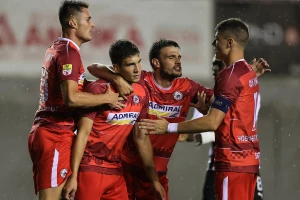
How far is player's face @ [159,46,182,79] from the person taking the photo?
23.0ft

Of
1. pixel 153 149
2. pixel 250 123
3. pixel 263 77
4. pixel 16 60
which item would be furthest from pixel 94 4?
pixel 250 123

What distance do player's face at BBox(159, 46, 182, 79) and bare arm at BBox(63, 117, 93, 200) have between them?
3.94 ft

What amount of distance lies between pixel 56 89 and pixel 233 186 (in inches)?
66.6

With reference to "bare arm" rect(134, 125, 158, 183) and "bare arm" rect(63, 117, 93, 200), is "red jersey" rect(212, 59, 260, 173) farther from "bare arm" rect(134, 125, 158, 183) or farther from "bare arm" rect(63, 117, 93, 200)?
"bare arm" rect(63, 117, 93, 200)

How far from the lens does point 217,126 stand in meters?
6.10

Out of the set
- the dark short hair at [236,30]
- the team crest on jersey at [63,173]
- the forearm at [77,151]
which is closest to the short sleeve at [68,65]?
the forearm at [77,151]

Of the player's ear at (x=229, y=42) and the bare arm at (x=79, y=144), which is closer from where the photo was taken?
the bare arm at (x=79, y=144)

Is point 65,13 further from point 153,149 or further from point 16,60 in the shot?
point 16,60

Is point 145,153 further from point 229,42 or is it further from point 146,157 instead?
point 229,42

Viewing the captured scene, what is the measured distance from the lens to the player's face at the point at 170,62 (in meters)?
7.01

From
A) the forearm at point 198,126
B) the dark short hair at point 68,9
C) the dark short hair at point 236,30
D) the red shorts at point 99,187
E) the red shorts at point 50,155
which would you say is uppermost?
the dark short hair at point 68,9

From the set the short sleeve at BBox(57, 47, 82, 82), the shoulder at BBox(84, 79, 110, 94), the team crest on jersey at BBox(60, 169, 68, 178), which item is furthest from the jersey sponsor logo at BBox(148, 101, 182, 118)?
the team crest on jersey at BBox(60, 169, 68, 178)

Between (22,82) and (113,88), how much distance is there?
5.14 m

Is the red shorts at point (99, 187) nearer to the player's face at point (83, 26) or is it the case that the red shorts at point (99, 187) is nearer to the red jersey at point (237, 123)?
the red jersey at point (237, 123)
